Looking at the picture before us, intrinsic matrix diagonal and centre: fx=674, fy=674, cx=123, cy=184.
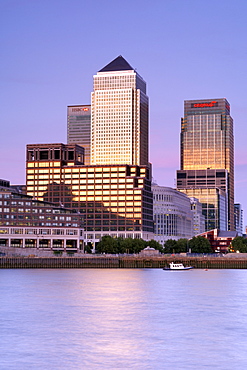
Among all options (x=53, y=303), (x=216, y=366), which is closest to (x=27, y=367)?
(x=216, y=366)

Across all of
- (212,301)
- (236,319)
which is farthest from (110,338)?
(212,301)

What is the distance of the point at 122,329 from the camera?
2685 inches

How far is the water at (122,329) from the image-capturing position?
5125cm

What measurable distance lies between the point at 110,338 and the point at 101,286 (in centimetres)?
6586

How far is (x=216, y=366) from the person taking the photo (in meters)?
49.0

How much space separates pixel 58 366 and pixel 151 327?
2281 centimetres

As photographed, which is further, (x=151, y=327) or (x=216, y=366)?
(x=151, y=327)

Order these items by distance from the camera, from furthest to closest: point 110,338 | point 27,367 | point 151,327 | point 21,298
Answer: point 21,298 → point 151,327 → point 110,338 → point 27,367

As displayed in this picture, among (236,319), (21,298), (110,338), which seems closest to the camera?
(110,338)

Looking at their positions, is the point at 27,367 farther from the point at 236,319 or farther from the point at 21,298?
the point at 21,298

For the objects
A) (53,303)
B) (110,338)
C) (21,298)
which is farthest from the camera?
(21,298)

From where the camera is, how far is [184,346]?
2292 inches

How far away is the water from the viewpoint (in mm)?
51250

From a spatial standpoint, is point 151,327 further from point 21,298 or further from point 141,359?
point 21,298
